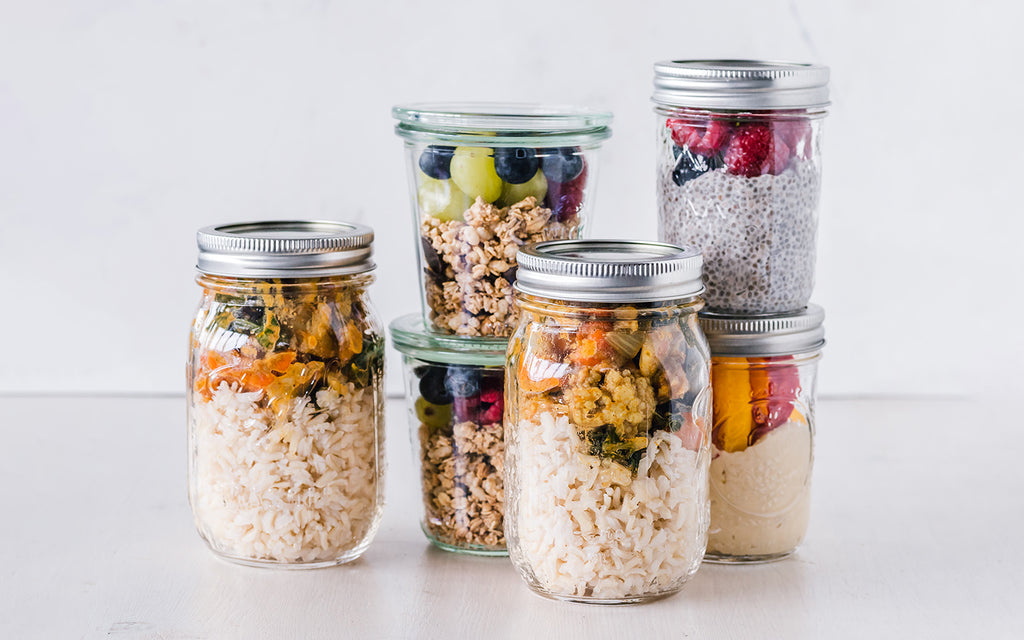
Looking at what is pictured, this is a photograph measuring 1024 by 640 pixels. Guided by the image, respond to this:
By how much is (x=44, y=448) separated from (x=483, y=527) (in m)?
0.63

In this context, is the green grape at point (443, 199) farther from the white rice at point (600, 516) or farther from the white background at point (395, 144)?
the white background at point (395, 144)

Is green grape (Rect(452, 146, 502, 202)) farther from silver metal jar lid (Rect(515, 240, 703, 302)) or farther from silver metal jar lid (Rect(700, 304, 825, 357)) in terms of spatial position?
silver metal jar lid (Rect(700, 304, 825, 357))

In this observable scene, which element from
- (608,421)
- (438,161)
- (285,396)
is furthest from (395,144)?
(608,421)

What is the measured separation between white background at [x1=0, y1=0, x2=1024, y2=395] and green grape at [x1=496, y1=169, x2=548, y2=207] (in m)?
0.59

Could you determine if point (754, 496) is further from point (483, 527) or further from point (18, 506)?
point (18, 506)

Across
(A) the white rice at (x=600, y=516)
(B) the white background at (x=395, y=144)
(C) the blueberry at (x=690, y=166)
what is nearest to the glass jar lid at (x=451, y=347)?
A: (A) the white rice at (x=600, y=516)

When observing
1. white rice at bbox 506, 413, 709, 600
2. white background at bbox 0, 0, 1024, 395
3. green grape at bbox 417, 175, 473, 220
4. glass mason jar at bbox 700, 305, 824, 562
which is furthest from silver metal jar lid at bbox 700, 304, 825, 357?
white background at bbox 0, 0, 1024, 395

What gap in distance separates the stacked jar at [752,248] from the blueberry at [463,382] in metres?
0.21

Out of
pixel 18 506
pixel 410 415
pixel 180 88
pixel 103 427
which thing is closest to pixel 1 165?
pixel 180 88

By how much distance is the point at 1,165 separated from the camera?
1.65m

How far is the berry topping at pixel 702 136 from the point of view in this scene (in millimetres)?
1015

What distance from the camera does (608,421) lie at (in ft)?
2.97

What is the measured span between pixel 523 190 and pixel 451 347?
0.15 metres

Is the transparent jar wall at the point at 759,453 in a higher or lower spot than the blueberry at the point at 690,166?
lower
